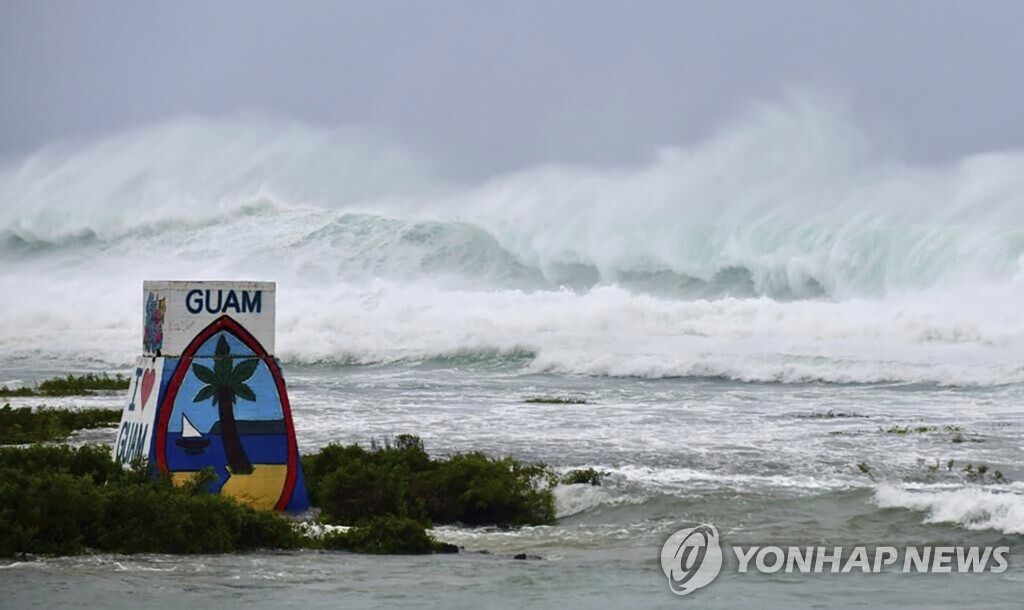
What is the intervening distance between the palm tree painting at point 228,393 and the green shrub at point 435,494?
35.3 inches

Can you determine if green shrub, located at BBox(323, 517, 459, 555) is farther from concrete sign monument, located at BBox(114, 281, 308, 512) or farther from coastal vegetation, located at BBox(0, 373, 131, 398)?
coastal vegetation, located at BBox(0, 373, 131, 398)

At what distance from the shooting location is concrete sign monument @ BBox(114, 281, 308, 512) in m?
13.3

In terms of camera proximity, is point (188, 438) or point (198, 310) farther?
point (198, 310)

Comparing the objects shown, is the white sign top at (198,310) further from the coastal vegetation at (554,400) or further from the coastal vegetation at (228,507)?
the coastal vegetation at (554,400)

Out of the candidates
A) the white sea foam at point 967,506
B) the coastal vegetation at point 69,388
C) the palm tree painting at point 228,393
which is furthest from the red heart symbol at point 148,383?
the coastal vegetation at point 69,388

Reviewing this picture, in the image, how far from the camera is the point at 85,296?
53.5 metres

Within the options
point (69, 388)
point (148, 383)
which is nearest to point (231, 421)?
point (148, 383)

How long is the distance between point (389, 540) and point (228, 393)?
2126mm

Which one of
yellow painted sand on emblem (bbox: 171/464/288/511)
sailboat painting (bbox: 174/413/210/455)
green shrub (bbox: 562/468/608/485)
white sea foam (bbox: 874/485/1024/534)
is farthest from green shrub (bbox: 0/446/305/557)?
white sea foam (bbox: 874/485/1024/534)

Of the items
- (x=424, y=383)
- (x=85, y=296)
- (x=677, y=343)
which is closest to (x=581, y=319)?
(x=677, y=343)

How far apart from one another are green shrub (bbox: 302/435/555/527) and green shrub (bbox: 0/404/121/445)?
5.45 metres

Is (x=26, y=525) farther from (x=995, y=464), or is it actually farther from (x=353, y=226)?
(x=353, y=226)

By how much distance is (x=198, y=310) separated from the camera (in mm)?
13445

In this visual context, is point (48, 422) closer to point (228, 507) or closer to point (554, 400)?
point (228, 507)
